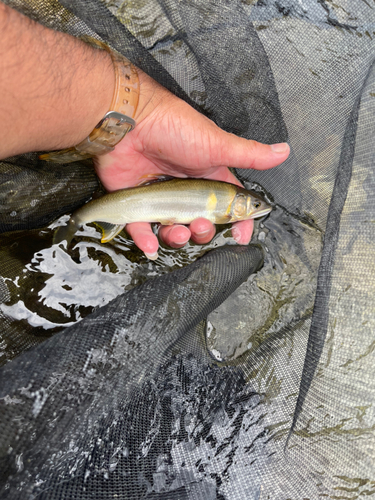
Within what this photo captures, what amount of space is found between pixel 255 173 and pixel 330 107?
1.99 ft

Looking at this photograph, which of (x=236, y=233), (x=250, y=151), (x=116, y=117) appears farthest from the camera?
(x=236, y=233)

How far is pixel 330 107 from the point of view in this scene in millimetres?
1909

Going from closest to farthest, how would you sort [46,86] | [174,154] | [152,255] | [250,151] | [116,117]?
[46,86], [116,117], [250,151], [174,154], [152,255]

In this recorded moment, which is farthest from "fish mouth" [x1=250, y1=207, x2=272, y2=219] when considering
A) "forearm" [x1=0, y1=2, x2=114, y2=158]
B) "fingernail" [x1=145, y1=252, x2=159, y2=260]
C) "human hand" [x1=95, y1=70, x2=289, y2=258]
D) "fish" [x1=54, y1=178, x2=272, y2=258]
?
→ "forearm" [x1=0, y1=2, x2=114, y2=158]

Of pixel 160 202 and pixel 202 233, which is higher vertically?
pixel 160 202

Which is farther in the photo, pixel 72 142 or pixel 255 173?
pixel 255 173

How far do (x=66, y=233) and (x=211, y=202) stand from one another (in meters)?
0.97

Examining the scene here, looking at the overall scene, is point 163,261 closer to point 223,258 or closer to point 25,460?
point 223,258

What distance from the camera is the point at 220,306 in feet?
7.41

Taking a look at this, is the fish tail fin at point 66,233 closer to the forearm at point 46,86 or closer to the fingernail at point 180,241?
the forearm at point 46,86

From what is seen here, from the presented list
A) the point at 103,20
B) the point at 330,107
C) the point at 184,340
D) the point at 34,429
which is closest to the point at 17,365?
the point at 34,429

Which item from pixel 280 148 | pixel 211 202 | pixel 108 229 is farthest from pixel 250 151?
pixel 108 229

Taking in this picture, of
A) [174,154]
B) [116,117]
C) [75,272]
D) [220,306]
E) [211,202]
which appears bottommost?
[220,306]

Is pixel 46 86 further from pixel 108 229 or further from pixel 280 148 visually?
pixel 280 148
